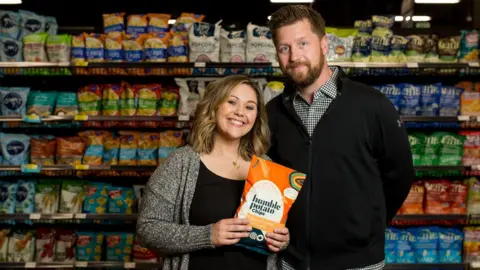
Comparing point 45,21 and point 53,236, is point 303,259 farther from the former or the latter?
point 45,21

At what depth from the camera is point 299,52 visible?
2117mm

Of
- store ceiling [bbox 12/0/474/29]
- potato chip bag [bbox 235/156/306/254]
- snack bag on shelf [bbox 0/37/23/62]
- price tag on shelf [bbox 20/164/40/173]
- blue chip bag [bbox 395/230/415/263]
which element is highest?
store ceiling [bbox 12/0/474/29]

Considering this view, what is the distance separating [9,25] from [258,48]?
2075 mm

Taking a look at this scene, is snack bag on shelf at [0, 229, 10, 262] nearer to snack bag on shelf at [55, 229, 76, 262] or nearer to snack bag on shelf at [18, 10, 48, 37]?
snack bag on shelf at [55, 229, 76, 262]

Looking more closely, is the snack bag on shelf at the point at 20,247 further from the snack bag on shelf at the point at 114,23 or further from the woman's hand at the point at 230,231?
the woman's hand at the point at 230,231

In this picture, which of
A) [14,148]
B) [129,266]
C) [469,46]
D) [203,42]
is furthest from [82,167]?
[469,46]

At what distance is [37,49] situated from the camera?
419 cm

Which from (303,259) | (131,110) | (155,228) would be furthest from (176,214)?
(131,110)

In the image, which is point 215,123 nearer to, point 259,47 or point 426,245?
point 259,47

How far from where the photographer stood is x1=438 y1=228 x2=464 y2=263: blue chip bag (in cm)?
415

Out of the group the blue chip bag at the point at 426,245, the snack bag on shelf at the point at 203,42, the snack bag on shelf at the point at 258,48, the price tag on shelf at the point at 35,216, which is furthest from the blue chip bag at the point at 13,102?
the blue chip bag at the point at 426,245

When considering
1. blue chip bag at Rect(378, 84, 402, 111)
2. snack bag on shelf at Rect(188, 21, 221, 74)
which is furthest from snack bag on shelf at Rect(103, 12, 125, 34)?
blue chip bag at Rect(378, 84, 402, 111)

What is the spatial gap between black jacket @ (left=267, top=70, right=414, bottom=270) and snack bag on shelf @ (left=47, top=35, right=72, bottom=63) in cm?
259

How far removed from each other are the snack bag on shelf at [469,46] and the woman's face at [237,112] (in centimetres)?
279
